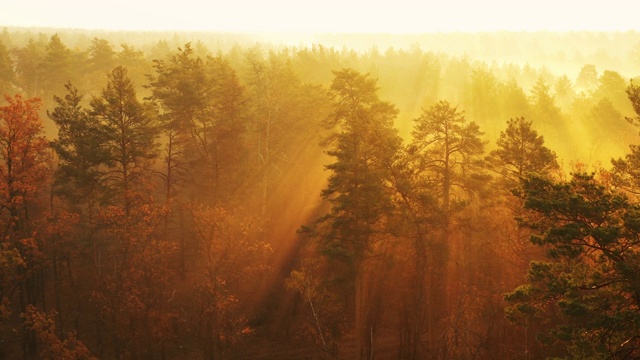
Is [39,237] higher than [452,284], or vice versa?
[39,237]

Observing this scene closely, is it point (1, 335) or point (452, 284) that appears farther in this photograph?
point (452, 284)

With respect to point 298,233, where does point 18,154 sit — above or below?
above

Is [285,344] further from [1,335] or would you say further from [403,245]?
[1,335]

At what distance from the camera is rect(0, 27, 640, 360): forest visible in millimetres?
16969

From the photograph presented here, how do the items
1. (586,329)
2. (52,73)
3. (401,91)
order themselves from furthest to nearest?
(401,91) → (52,73) → (586,329)

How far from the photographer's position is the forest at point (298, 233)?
17.0 metres

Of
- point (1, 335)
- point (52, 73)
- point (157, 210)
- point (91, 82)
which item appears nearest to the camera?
point (157, 210)

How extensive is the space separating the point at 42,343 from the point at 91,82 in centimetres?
4504

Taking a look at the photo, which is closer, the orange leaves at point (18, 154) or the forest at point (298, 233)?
the forest at point (298, 233)

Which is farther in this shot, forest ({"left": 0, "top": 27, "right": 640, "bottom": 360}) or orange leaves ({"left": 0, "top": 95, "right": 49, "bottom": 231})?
orange leaves ({"left": 0, "top": 95, "right": 49, "bottom": 231})

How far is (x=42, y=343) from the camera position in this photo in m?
28.9

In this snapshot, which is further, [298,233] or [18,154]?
[298,233]

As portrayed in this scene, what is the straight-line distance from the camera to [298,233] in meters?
30.0

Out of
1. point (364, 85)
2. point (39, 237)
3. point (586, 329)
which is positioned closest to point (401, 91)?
point (364, 85)
